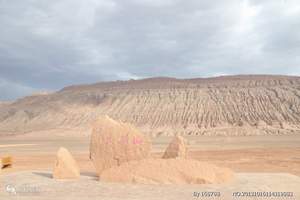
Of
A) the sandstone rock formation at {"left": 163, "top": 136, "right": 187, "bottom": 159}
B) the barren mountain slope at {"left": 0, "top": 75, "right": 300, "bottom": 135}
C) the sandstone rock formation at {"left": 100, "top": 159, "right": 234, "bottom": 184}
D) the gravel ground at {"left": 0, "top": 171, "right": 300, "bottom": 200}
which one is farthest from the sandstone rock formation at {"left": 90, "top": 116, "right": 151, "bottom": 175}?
the barren mountain slope at {"left": 0, "top": 75, "right": 300, "bottom": 135}

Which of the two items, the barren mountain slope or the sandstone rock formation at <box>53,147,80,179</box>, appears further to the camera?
the barren mountain slope

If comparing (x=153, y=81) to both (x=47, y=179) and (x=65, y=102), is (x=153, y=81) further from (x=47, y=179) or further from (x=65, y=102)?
(x=47, y=179)

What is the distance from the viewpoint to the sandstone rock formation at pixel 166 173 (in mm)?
11055

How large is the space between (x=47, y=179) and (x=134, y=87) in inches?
3014

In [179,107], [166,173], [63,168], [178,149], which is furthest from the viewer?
[179,107]

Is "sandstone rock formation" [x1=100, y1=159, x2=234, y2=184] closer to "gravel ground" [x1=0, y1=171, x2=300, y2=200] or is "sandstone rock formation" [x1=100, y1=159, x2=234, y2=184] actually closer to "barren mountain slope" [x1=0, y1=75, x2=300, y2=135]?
"gravel ground" [x1=0, y1=171, x2=300, y2=200]

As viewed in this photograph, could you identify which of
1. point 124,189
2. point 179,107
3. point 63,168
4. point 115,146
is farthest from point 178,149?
point 179,107

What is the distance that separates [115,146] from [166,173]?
1.98m

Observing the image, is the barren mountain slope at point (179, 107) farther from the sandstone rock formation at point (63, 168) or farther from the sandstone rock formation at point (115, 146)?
the sandstone rock formation at point (63, 168)

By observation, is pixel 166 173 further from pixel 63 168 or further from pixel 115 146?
pixel 63 168

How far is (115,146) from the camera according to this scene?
12.5 m

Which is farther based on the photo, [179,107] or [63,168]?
[179,107]

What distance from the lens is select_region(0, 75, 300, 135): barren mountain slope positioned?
212 feet

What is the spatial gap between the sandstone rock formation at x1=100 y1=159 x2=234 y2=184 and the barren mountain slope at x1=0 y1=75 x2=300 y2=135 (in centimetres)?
4550
